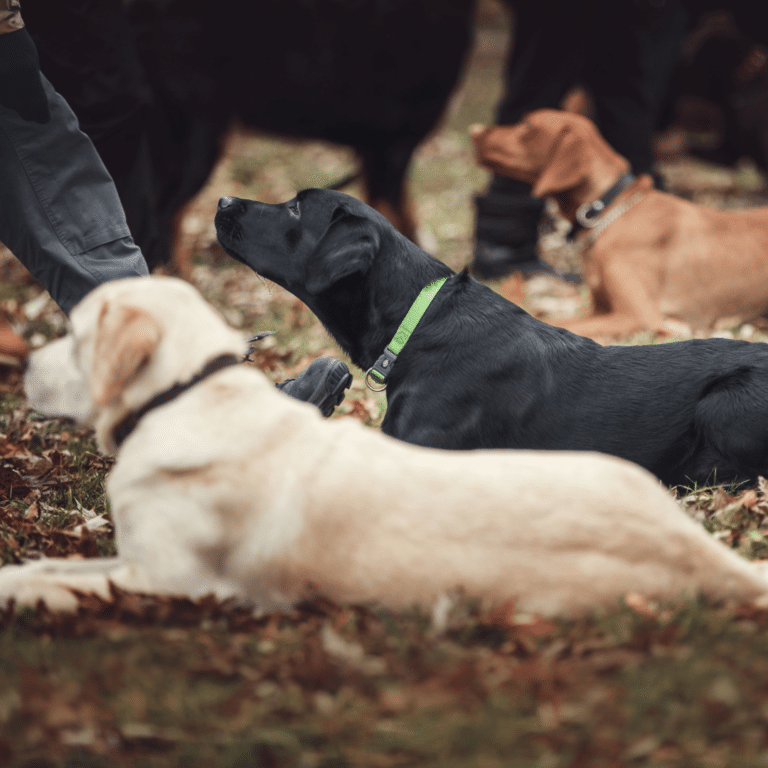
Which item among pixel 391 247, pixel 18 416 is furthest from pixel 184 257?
pixel 391 247

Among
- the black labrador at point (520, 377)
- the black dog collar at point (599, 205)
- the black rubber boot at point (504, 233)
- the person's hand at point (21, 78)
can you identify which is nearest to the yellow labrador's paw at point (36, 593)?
the black labrador at point (520, 377)

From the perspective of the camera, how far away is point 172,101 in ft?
19.7

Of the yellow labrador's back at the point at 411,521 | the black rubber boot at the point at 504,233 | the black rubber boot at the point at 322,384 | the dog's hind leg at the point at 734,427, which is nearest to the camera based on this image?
the yellow labrador's back at the point at 411,521

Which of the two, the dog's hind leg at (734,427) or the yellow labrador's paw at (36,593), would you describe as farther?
the dog's hind leg at (734,427)

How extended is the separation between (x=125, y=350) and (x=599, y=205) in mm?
3956

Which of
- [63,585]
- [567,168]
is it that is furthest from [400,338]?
[567,168]

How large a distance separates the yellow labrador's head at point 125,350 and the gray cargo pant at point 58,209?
1102 mm

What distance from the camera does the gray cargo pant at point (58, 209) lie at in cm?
315

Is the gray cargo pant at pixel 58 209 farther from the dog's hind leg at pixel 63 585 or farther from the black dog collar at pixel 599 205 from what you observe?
the black dog collar at pixel 599 205

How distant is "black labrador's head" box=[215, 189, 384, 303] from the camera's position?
293 cm

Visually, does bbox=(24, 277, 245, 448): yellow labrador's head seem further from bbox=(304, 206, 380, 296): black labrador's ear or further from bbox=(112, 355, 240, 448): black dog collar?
bbox=(304, 206, 380, 296): black labrador's ear

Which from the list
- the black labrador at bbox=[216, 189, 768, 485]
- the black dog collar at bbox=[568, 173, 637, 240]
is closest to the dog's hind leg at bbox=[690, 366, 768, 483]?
the black labrador at bbox=[216, 189, 768, 485]

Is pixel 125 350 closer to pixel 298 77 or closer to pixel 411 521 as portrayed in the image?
pixel 411 521

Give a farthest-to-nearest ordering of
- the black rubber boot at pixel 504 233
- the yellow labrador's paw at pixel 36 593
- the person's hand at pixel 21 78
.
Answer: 1. the black rubber boot at pixel 504 233
2. the person's hand at pixel 21 78
3. the yellow labrador's paw at pixel 36 593
